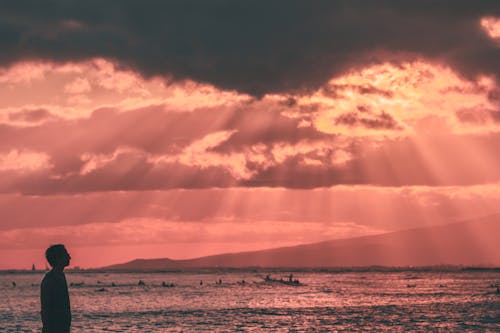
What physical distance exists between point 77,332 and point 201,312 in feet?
69.1

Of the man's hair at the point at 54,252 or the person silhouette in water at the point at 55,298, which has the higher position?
the man's hair at the point at 54,252

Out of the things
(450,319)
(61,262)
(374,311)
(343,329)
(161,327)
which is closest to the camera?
(61,262)

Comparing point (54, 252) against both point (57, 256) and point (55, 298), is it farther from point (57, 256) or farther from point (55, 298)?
point (55, 298)

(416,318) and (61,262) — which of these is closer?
(61,262)

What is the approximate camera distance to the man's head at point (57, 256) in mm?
12734

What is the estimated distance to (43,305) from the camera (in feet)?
42.9

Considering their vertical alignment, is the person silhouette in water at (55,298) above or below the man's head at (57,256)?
Result: below

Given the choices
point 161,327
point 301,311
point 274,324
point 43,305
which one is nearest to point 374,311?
point 301,311

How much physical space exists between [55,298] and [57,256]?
30.3 inches

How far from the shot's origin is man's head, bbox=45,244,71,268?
12.7 meters

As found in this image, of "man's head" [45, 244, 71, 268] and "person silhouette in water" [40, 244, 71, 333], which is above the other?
"man's head" [45, 244, 71, 268]

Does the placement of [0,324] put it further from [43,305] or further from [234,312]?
[43,305]

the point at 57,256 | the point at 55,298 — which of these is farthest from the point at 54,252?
the point at 55,298

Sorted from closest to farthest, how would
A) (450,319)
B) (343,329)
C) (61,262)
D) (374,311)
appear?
(61,262) → (343,329) → (450,319) → (374,311)
